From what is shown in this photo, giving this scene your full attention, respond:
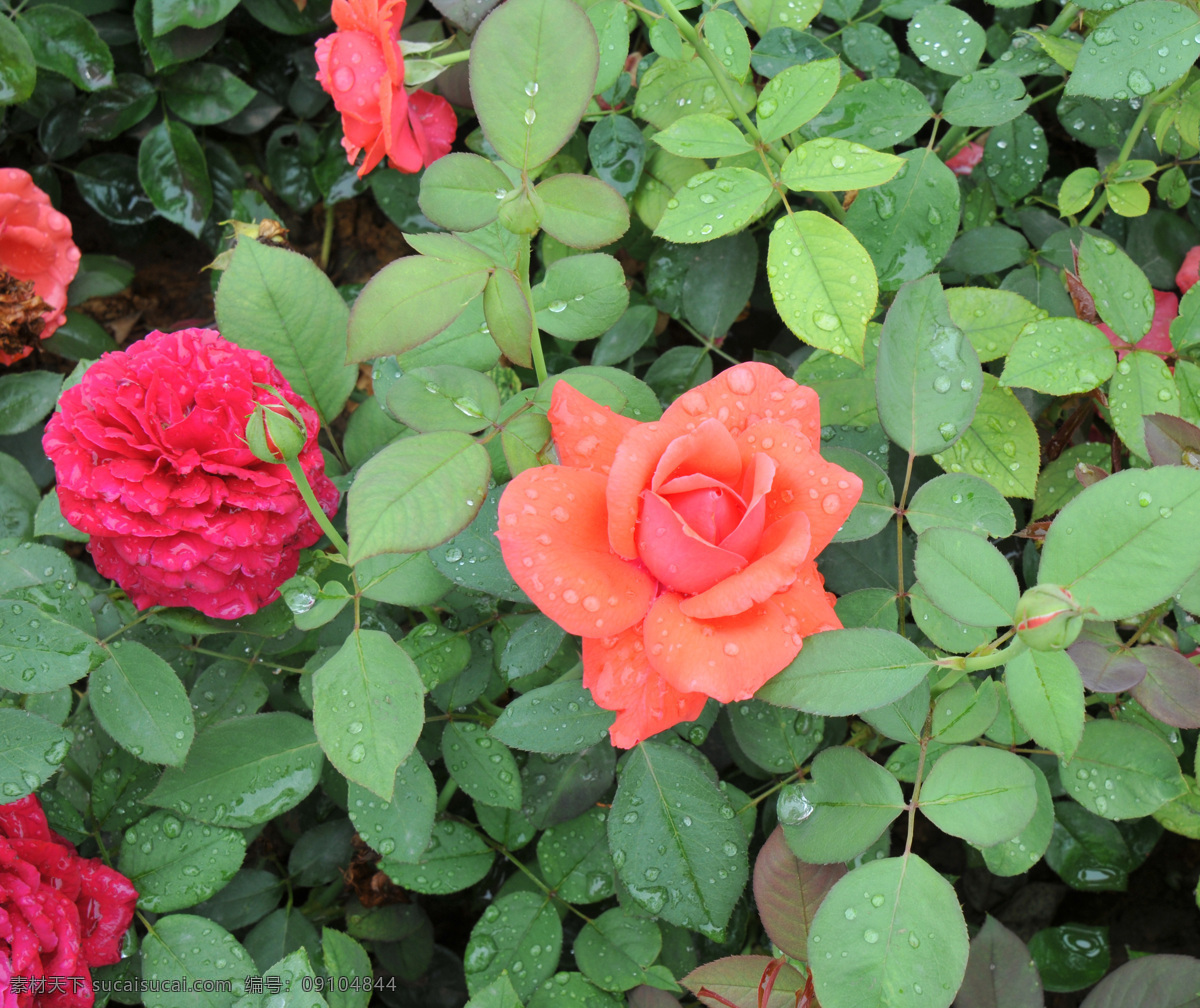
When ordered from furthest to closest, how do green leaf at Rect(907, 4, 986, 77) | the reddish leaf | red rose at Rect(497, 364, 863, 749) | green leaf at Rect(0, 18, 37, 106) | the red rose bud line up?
green leaf at Rect(0, 18, 37, 106), green leaf at Rect(907, 4, 986, 77), the reddish leaf, red rose at Rect(497, 364, 863, 749), the red rose bud

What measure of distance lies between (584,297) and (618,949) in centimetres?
77

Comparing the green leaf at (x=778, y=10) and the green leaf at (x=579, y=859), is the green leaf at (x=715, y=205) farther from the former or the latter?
the green leaf at (x=579, y=859)

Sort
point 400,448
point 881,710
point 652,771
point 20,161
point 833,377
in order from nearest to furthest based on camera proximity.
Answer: point 400,448, point 881,710, point 652,771, point 833,377, point 20,161

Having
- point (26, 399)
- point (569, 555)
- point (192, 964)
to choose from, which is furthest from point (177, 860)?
point (26, 399)

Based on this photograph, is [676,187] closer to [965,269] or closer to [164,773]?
[965,269]

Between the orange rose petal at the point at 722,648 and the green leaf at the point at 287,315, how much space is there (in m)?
0.61

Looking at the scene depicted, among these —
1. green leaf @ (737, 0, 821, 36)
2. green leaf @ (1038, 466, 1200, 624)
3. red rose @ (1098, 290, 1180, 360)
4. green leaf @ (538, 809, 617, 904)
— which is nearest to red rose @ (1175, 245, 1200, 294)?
red rose @ (1098, 290, 1180, 360)

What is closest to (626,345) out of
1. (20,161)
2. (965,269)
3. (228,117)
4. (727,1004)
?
(965,269)

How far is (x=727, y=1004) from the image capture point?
85 cm

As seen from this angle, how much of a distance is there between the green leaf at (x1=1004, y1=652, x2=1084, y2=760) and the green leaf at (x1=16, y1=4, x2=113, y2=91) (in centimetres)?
→ 175

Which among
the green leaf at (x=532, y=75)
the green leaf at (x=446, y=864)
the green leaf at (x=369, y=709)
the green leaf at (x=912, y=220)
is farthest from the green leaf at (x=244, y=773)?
the green leaf at (x=912, y=220)

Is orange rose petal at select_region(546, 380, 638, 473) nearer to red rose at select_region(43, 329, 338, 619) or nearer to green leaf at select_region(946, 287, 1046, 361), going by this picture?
red rose at select_region(43, 329, 338, 619)

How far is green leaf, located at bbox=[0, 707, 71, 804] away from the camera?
32.4 inches

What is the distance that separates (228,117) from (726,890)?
5.42ft
